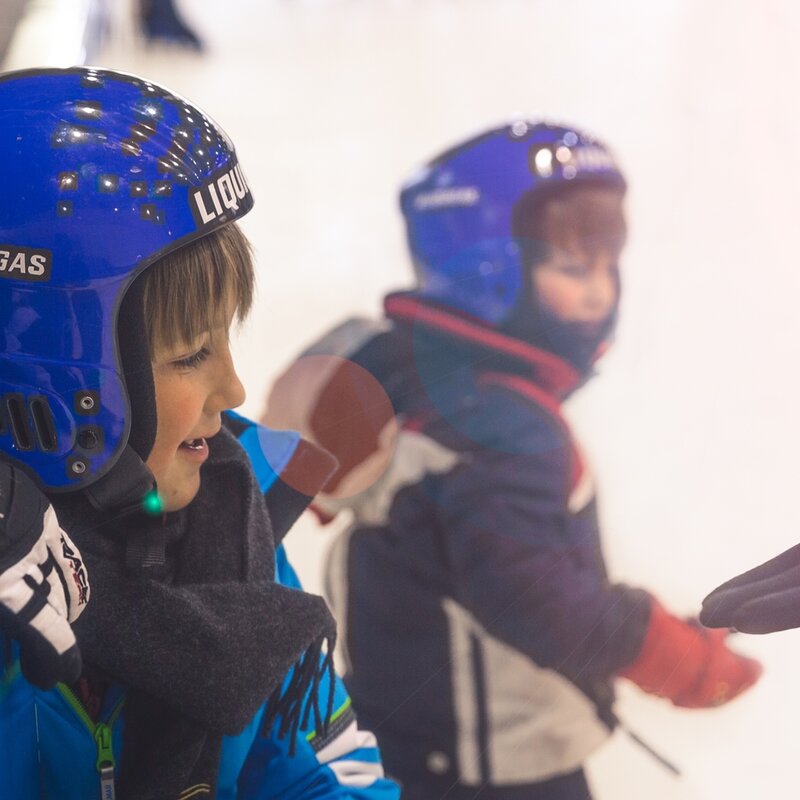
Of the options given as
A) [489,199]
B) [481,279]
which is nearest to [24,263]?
[481,279]

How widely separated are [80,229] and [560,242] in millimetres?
500

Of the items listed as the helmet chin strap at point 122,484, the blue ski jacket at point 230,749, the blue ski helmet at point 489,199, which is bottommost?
the blue ski jacket at point 230,749

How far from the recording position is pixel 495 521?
3.20 feet

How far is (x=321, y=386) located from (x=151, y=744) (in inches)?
12.6

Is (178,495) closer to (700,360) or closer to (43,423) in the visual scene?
(43,423)

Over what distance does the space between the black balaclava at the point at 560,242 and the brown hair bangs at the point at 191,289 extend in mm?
273

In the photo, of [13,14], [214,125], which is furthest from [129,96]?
[13,14]

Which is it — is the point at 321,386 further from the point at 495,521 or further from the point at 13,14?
the point at 13,14

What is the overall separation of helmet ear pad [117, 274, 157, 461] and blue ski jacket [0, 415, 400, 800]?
134mm

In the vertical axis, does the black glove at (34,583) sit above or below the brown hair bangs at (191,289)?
below

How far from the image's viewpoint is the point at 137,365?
0.82 metres

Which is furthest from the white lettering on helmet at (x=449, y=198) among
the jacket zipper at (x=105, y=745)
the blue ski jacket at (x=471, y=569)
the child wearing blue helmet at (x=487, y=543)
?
the jacket zipper at (x=105, y=745)

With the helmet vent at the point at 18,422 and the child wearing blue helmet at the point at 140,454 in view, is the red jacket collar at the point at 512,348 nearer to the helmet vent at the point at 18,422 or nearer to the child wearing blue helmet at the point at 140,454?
the child wearing blue helmet at the point at 140,454

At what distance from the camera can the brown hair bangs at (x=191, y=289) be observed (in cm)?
82
